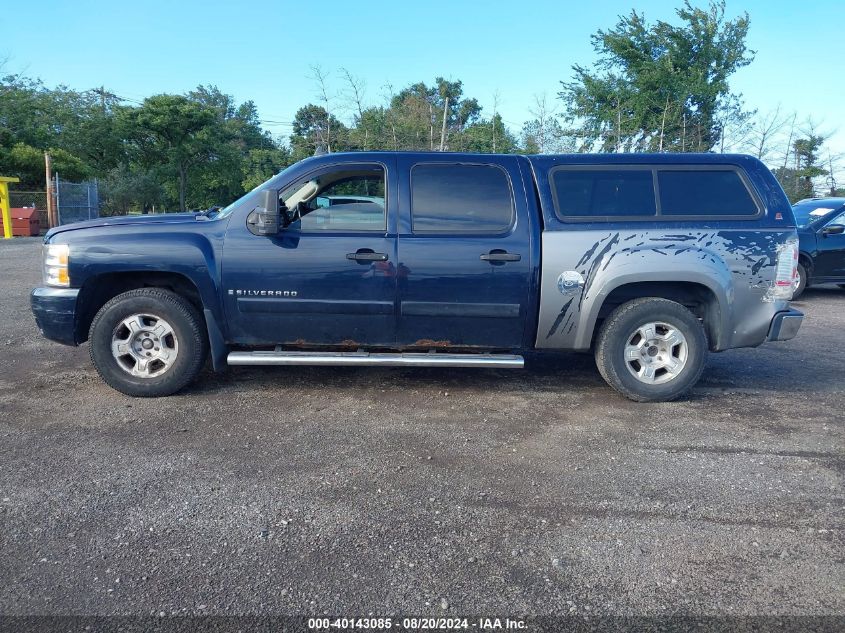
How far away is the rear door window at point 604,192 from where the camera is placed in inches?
194

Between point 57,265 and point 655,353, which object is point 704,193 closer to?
point 655,353

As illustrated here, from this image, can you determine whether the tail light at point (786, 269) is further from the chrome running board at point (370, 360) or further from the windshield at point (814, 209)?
the windshield at point (814, 209)

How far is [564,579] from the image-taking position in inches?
106

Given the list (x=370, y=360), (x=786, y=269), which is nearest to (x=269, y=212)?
(x=370, y=360)

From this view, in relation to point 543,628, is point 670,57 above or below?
→ above

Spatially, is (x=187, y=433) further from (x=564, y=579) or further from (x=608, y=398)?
(x=608, y=398)

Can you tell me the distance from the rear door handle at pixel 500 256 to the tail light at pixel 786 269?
2.01 m

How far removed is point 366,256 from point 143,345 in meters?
1.89

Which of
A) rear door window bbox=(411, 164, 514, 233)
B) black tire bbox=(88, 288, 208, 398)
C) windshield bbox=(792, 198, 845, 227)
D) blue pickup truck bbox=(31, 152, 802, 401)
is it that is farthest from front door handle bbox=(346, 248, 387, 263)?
windshield bbox=(792, 198, 845, 227)

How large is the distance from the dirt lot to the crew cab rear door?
0.59 m

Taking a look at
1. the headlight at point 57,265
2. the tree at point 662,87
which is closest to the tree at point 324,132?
the tree at point 662,87

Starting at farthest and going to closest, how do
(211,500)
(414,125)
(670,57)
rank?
(670,57) < (414,125) < (211,500)

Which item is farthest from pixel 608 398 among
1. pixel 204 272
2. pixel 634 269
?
pixel 204 272

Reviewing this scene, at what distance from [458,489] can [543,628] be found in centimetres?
117
